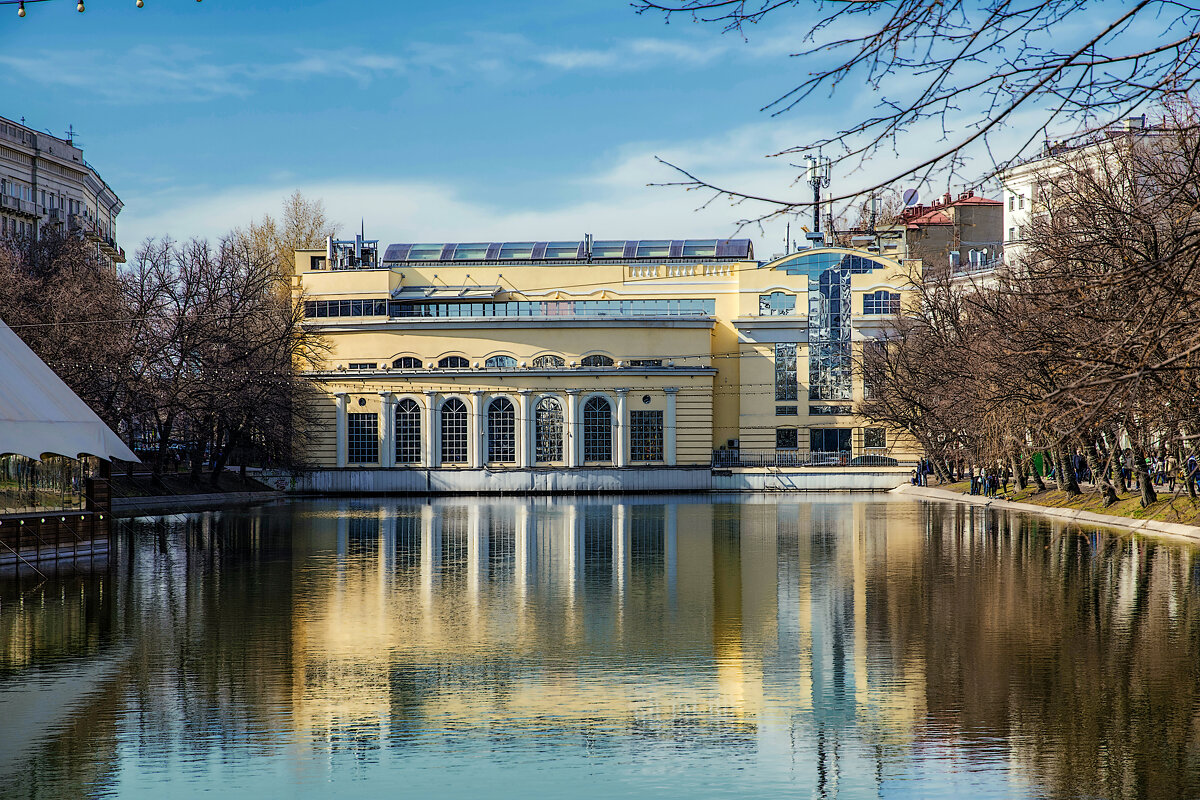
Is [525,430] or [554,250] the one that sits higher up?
[554,250]

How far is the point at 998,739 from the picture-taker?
470 inches

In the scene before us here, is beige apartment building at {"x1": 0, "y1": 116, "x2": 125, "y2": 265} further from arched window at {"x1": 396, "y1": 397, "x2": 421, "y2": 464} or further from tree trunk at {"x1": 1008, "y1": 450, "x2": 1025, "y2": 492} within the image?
tree trunk at {"x1": 1008, "y1": 450, "x2": 1025, "y2": 492}

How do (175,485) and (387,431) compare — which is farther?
(387,431)

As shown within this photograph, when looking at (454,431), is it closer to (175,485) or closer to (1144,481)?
(175,485)

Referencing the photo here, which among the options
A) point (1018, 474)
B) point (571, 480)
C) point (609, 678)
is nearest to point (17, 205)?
point (571, 480)

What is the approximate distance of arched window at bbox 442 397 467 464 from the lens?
284 feet

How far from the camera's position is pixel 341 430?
285 feet

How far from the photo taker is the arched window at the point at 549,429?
8638 cm

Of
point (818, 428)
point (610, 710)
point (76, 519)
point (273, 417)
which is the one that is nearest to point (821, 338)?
point (818, 428)

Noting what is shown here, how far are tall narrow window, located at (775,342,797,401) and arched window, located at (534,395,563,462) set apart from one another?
1503 cm

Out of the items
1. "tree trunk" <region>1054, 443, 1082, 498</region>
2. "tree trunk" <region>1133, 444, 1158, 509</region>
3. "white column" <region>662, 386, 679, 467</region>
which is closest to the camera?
"tree trunk" <region>1133, 444, 1158, 509</region>

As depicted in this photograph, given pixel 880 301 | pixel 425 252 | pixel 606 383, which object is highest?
pixel 425 252

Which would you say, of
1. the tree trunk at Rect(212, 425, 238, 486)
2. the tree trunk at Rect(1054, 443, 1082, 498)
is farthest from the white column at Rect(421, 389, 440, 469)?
the tree trunk at Rect(1054, 443, 1082, 498)

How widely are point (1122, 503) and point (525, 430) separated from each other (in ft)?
155
